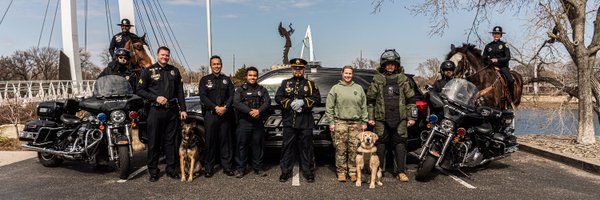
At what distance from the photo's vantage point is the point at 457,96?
5996mm

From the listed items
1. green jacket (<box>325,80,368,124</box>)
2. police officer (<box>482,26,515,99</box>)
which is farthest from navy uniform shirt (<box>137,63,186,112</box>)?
police officer (<box>482,26,515,99</box>)

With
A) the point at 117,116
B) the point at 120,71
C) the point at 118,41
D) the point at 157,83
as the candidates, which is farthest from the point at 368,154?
the point at 118,41

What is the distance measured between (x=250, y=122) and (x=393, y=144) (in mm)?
1999

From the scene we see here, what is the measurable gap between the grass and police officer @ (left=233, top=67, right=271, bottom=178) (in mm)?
5516

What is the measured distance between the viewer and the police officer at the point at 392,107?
18.4ft

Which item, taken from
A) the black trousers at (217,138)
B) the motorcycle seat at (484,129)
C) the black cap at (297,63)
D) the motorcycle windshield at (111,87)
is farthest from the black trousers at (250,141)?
the motorcycle seat at (484,129)

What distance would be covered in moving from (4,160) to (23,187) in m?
2.42

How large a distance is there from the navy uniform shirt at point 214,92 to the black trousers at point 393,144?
2.13 meters

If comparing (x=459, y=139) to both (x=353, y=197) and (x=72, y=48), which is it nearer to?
(x=353, y=197)

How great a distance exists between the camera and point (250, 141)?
5.99 meters

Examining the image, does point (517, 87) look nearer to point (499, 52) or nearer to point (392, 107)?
point (499, 52)

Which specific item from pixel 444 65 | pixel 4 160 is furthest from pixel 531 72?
pixel 4 160

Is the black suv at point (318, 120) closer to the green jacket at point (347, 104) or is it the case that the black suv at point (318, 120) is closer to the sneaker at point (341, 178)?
the green jacket at point (347, 104)

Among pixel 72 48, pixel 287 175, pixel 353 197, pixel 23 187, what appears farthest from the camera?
pixel 72 48
